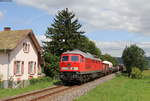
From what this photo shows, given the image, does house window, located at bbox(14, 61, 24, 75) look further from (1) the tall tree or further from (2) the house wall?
(1) the tall tree

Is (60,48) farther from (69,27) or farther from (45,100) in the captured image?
(45,100)

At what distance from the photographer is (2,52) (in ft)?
77.8

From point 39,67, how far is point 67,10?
14.5 meters

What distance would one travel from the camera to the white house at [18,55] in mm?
23625

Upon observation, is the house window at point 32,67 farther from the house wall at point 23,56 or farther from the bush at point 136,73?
the bush at point 136,73

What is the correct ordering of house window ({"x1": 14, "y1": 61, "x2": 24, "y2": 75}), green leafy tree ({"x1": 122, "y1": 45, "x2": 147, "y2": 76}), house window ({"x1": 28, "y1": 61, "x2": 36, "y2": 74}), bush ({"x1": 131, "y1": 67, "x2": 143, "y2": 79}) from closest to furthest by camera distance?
1. house window ({"x1": 14, "y1": 61, "x2": 24, "y2": 75})
2. house window ({"x1": 28, "y1": 61, "x2": 36, "y2": 74})
3. bush ({"x1": 131, "y1": 67, "x2": 143, "y2": 79})
4. green leafy tree ({"x1": 122, "y1": 45, "x2": 147, "y2": 76})

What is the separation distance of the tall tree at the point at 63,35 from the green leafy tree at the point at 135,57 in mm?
9881

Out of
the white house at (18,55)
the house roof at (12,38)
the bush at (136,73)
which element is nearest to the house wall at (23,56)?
the white house at (18,55)

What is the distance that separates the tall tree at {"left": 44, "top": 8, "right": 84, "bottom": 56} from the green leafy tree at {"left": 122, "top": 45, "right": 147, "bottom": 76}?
9881mm

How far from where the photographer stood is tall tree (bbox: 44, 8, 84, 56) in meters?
39.1

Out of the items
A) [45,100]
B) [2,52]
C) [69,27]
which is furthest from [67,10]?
[45,100]

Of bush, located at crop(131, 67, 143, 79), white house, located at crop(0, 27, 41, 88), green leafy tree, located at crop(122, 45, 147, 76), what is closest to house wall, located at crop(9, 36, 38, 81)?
white house, located at crop(0, 27, 41, 88)

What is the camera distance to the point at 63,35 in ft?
130

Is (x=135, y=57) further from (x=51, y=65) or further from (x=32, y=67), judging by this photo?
(x=32, y=67)
